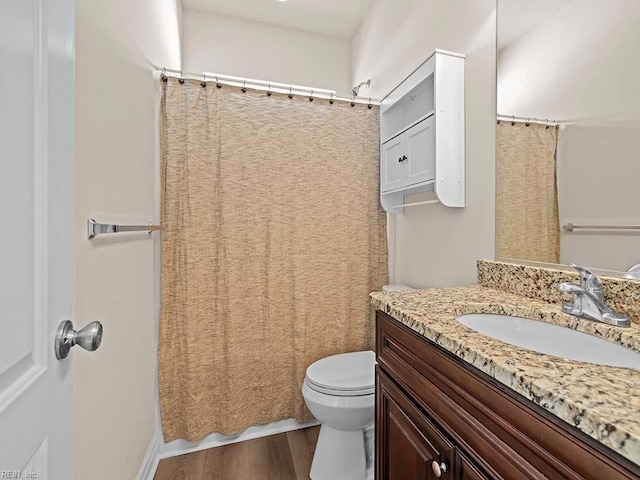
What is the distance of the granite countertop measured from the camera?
0.40m

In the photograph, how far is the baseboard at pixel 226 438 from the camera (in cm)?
169

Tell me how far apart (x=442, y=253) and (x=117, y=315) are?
4.64 feet

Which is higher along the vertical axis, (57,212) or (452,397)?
(57,212)

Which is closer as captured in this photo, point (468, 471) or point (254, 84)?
point (468, 471)

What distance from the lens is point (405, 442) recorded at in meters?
0.87

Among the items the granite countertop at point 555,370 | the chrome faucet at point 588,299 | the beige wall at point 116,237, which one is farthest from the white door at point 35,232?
the chrome faucet at point 588,299

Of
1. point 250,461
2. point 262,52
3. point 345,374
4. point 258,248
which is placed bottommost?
point 250,461

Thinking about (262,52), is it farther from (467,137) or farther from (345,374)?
(345,374)

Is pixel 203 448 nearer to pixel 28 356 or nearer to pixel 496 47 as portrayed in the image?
pixel 28 356

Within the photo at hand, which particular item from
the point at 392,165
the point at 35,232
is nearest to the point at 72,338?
the point at 35,232

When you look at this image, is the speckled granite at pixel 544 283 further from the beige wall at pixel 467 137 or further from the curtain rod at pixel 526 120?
the curtain rod at pixel 526 120

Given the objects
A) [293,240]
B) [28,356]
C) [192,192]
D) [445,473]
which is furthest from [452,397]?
[192,192]

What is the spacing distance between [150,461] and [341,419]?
97cm

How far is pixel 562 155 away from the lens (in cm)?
102
